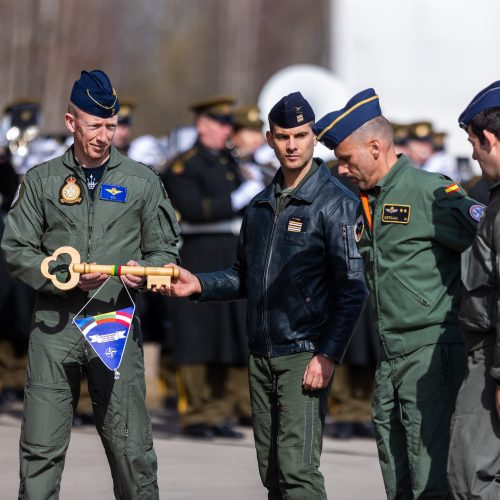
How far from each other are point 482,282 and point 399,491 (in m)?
1.10

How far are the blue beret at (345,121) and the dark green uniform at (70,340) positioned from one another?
0.87 metres

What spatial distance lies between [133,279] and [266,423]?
816mm

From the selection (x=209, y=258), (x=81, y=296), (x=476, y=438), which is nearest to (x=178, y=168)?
(x=209, y=258)

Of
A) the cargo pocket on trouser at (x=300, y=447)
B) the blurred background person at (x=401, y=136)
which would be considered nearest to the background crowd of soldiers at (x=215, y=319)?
the blurred background person at (x=401, y=136)

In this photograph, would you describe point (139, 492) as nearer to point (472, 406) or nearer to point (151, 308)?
point (472, 406)

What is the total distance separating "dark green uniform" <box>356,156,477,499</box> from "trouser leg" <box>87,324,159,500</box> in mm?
1029

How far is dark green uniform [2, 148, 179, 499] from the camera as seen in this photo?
20.8ft

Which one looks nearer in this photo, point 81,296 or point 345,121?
point 345,121

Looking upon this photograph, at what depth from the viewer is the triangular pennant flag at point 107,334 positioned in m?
6.24

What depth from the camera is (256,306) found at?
6.33 meters

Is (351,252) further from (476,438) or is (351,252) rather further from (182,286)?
(476,438)

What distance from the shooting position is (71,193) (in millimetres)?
6398

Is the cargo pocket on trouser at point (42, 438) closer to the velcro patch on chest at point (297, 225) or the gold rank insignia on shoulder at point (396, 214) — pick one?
the velcro patch on chest at point (297, 225)

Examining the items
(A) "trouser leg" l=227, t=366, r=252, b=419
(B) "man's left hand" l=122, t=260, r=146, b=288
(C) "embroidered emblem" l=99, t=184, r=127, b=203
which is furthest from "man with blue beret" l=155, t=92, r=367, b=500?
(A) "trouser leg" l=227, t=366, r=252, b=419
